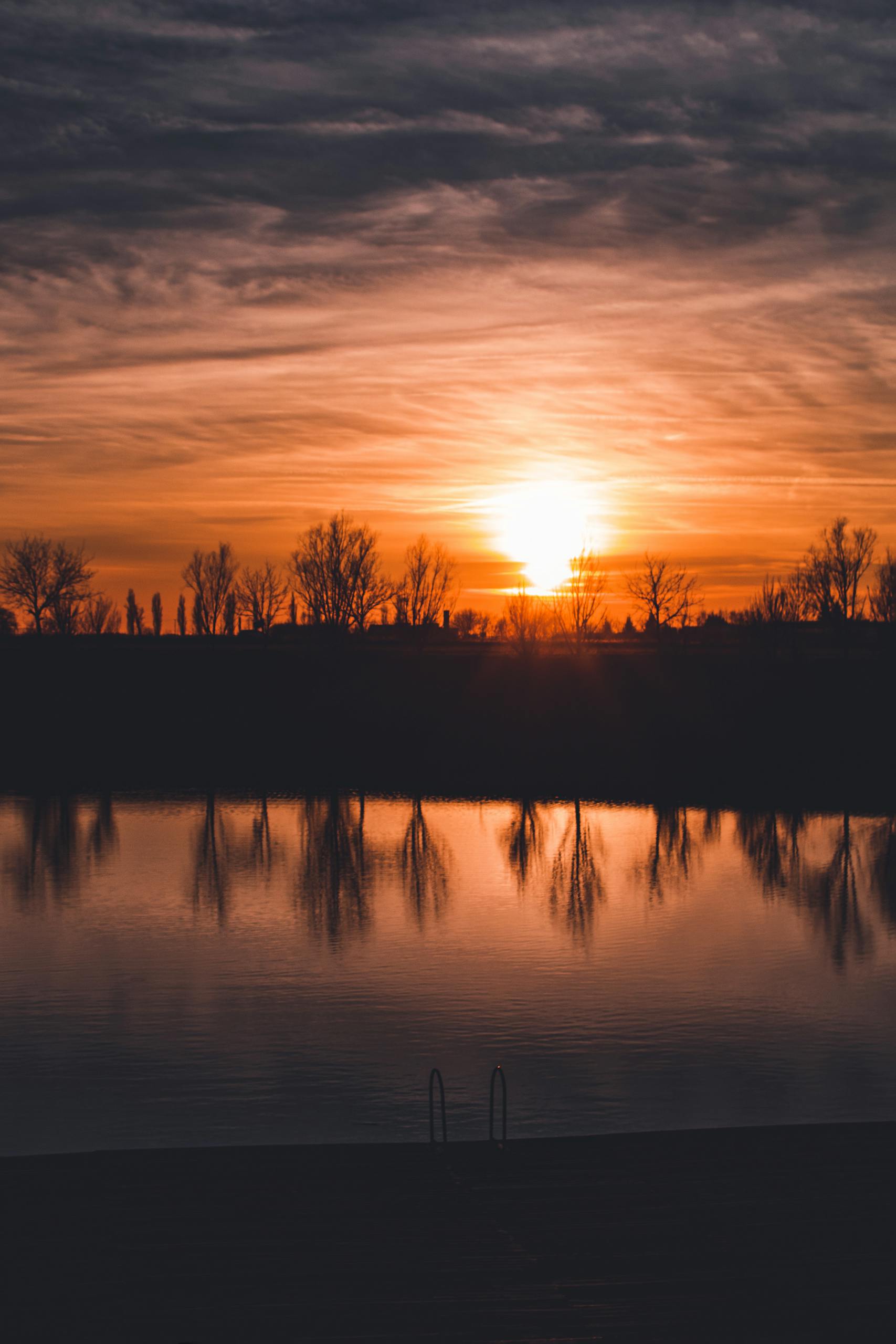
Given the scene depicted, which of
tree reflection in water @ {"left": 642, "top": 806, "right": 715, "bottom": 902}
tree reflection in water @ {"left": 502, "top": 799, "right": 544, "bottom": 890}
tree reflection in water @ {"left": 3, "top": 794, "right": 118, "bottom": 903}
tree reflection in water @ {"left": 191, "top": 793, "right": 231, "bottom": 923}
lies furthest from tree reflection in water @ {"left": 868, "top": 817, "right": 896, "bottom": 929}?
Result: tree reflection in water @ {"left": 3, "top": 794, "right": 118, "bottom": 903}

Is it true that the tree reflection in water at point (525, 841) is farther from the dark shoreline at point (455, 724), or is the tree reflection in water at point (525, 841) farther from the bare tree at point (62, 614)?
the bare tree at point (62, 614)

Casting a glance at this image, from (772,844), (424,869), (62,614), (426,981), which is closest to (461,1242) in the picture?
(426,981)

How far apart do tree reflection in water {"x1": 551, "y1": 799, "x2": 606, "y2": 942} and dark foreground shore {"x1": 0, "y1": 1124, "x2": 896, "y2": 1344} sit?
1233 centimetres

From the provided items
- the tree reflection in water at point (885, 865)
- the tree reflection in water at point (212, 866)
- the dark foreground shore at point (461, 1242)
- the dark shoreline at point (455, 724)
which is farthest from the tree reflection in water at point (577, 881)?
the dark foreground shore at point (461, 1242)

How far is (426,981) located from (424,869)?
1074 cm

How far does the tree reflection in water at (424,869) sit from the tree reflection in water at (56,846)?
7466mm

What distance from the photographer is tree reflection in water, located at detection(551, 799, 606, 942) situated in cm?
2433

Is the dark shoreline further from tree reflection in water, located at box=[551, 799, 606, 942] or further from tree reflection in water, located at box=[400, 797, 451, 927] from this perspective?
tree reflection in water, located at box=[551, 799, 606, 942]

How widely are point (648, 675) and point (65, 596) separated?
4607cm

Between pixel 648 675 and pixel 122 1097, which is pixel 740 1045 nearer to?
pixel 122 1097

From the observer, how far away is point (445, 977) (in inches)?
761

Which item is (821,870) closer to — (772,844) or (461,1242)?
(772,844)

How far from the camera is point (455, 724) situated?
62375 mm

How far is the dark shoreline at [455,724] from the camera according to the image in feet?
164
